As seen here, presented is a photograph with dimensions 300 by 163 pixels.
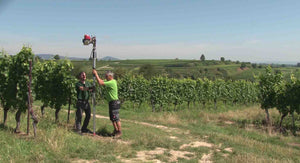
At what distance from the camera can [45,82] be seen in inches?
360

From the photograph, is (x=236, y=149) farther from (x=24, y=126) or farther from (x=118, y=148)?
(x=24, y=126)

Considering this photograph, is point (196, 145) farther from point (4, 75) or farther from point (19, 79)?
point (4, 75)

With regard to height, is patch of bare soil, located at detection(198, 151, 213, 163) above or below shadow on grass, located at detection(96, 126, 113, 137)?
below

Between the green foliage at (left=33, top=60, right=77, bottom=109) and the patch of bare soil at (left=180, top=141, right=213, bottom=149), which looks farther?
the green foliage at (left=33, top=60, right=77, bottom=109)

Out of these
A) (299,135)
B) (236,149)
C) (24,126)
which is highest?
(24,126)

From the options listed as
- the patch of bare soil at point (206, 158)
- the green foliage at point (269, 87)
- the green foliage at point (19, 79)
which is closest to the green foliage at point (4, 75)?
the green foliage at point (19, 79)

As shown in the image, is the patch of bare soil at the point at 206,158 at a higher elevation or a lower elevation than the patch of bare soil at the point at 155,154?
lower

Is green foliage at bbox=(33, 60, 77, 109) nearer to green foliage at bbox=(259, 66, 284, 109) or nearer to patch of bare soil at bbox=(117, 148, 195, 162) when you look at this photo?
patch of bare soil at bbox=(117, 148, 195, 162)

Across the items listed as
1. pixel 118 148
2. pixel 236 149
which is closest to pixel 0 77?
pixel 118 148

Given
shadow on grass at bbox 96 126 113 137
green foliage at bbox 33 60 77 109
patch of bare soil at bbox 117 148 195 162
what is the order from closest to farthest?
patch of bare soil at bbox 117 148 195 162 < shadow on grass at bbox 96 126 113 137 < green foliage at bbox 33 60 77 109

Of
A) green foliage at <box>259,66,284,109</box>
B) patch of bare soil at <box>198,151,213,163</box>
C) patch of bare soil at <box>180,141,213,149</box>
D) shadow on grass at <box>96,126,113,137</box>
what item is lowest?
patch of bare soil at <box>180,141,213,149</box>

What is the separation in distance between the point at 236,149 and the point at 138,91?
12584 millimetres

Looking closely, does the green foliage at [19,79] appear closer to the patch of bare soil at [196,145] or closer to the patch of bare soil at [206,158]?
the patch of bare soil at [196,145]

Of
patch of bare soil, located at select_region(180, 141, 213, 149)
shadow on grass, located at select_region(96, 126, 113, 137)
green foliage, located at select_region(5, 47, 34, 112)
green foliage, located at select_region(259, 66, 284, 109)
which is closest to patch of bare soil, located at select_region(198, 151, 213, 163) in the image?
patch of bare soil, located at select_region(180, 141, 213, 149)
